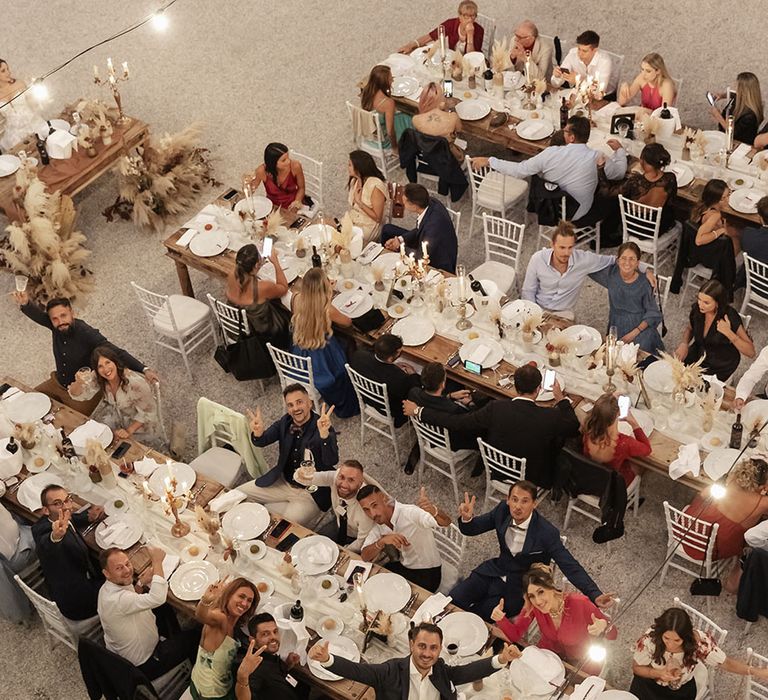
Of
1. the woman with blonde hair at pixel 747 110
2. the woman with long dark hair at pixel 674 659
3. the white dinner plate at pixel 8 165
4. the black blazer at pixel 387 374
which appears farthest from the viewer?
the white dinner plate at pixel 8 165

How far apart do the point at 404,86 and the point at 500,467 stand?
4583mm

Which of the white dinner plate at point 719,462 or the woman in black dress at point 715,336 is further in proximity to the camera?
the woman in black dress at point 715,336

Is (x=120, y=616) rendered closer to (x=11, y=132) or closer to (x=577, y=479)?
(x=577, y=479)

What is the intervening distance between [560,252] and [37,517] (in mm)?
4194

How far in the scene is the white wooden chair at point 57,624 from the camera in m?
6.91

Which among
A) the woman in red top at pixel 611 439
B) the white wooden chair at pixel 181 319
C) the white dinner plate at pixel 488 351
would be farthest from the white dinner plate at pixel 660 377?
the white wooden chair at pixel 181 319

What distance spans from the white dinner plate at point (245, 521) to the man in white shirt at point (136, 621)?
562 millimetres

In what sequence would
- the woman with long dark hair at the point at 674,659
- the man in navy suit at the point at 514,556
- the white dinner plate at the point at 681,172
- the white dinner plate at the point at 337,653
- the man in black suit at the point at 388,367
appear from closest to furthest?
the woman with long dark hair at the point at 674,659, the white dinner plate at the point at 337,653, the man in navy suit at the point at 514,556, the man in black suit at the point at 388,367, the white dinner plate at the point at 681,172

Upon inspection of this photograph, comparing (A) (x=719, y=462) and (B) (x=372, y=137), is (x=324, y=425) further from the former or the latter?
(B) (x=372, y=137)

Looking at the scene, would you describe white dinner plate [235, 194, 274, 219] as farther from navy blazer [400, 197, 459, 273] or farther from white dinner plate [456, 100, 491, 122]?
white dinner plate [456, 100, 491, 122]

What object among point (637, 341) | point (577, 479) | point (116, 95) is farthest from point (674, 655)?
point (116, 95)

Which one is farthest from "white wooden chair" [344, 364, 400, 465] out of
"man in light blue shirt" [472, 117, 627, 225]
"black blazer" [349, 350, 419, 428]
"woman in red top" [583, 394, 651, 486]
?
"man in light blue shirt" [472, 117, 627, 225]

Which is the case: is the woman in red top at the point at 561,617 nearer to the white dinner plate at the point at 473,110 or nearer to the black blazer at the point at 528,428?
the black blazer at the point at 528,428

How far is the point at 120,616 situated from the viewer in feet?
22.0
